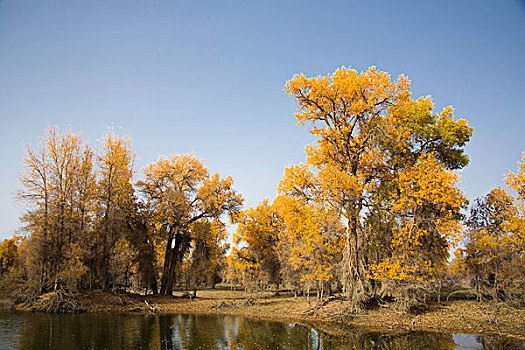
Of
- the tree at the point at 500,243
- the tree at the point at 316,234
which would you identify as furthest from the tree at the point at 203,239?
the tree at the point at 500,243

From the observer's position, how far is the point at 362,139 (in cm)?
1956

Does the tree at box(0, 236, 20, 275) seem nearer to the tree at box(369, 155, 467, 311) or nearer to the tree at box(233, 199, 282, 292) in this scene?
the tree at box(233, 199, 282, 292)

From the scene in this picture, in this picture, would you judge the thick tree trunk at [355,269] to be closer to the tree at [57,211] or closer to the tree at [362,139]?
the tree at [362,139]

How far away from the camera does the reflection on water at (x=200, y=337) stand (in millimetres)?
10859

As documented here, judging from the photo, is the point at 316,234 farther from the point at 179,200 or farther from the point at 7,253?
the point at 7,253

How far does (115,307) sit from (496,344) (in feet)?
65.3

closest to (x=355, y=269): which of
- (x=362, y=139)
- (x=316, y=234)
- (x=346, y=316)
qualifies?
(x=346, y=316)

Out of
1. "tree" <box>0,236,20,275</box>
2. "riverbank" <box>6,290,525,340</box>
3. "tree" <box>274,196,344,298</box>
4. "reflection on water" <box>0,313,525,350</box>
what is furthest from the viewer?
"tree" <box>0,236,20,275</box>

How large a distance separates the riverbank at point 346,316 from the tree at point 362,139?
7.19ft

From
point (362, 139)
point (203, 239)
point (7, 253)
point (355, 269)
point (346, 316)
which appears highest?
point (362, 139)

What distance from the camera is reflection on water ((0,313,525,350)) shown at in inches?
428

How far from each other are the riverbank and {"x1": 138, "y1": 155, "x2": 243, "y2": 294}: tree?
4221 millimetres

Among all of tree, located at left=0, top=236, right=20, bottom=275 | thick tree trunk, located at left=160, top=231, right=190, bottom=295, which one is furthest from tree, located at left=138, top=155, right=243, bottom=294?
tree, located at left=0, top=236, right=20, bottom=275

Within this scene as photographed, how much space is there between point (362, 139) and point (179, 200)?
48.4 ft
